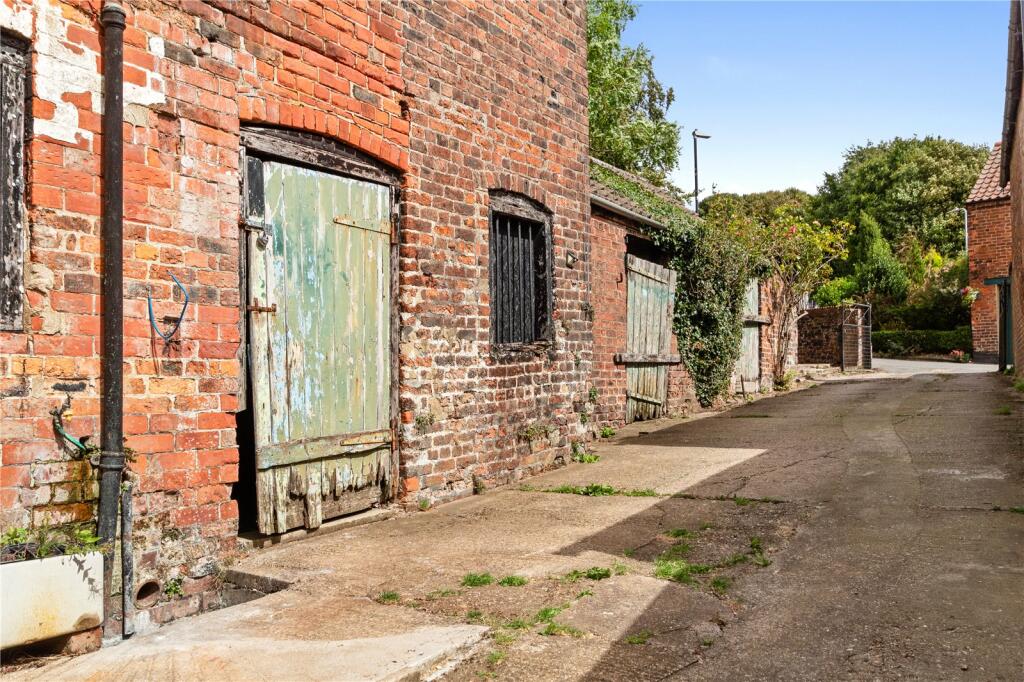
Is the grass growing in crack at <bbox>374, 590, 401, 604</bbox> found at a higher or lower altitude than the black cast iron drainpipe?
lower

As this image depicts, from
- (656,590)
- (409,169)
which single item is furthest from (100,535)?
(409,169)

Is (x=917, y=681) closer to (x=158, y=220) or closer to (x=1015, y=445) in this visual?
(x=158, y=220)

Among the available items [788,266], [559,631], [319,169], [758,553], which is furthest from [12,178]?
[788,266]

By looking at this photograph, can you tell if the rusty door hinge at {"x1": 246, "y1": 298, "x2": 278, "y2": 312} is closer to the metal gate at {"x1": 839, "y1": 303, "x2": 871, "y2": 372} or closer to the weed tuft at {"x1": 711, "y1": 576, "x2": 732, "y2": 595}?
the weed tuft at {"x1": 711, "y1": 576, "x2": 732, "y2": 595}

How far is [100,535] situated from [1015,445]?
7.26 meters

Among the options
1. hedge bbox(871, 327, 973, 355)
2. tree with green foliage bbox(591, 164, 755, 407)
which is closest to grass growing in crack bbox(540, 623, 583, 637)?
tree with green foliage bbox(591, 164, 755, 407)

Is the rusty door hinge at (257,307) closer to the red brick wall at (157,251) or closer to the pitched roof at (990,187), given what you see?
the red brick wall at (157,251)

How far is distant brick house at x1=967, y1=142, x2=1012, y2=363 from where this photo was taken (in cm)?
2112

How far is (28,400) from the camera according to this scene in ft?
10.4

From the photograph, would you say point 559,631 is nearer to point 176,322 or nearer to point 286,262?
point 176,322

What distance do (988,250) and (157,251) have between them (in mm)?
23993

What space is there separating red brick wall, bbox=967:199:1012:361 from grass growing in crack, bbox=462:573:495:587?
22.3 m

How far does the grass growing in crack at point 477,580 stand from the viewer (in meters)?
3.68

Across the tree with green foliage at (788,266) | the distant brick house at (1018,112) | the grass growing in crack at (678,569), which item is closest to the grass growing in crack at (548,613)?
the grass growing in crack at (678,569)
